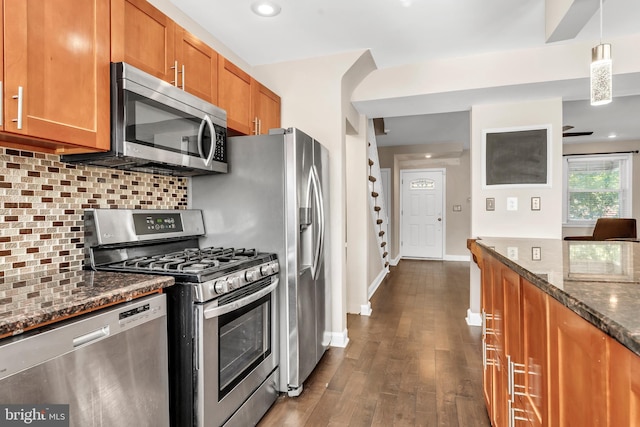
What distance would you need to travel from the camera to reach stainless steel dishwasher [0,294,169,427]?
0.94 m

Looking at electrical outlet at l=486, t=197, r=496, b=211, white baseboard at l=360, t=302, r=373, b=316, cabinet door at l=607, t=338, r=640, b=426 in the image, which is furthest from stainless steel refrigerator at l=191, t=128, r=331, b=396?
electrical outlet at l=486, t=197, r=496, b=211

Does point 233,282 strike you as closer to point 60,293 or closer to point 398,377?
point 60,293

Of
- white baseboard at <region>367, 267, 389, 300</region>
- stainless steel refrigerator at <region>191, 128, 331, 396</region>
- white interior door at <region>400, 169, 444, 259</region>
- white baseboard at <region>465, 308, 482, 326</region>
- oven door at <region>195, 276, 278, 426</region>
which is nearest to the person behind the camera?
oven door at <region>195, 276, 278, 426</region>

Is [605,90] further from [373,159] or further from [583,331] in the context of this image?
[373,159]

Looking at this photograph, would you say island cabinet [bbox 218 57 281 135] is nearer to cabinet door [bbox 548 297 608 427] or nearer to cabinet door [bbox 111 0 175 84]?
cabinet door [bbox 111 0 175 84]

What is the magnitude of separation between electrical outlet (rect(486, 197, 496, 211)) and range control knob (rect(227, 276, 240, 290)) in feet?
8.93

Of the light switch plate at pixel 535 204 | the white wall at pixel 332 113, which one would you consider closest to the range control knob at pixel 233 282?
the white wall at pixel 332 113

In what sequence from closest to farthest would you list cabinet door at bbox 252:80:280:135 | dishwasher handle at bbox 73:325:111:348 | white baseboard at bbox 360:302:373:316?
dishwasher handle at bbox 73:325:111:348 < cabinet door at bbox 252:80:280:135 < white baseboard at bbox 360:302:373:316

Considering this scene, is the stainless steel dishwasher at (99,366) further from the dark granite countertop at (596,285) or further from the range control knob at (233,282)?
the dark granite countertop at (596,285)

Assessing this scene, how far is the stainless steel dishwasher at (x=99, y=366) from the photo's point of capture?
0.94 meters

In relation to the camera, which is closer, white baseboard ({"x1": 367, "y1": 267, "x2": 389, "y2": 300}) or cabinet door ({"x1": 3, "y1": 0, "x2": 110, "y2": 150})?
cabinet door ({"x1": 3, "y1": 0, "x2": 110, "y2": 150})

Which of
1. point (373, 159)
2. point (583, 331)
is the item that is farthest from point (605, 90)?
point (373, 159)

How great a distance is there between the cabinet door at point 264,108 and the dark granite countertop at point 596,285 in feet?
6.61

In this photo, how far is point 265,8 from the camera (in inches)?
89.6
